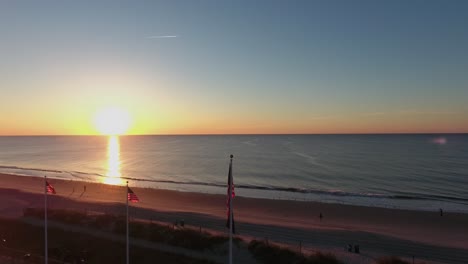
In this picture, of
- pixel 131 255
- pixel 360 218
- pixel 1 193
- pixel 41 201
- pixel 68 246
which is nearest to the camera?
pixel 131 255

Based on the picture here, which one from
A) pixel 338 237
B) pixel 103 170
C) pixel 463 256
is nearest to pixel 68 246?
pixel 338 237

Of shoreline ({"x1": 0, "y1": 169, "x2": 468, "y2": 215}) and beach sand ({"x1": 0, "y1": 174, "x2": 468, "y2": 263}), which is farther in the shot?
shoreline ({"x1": 0, "y1": 169, "x2": 468, "y2": 215})

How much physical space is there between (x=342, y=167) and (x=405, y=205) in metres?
38.3

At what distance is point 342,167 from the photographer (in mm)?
86500

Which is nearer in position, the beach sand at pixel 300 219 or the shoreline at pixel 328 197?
the beach sand at pixel 300 219

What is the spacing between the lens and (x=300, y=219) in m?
41.1

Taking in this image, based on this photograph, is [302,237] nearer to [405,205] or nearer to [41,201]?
[405,205]

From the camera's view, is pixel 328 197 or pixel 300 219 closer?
pixel 300 219

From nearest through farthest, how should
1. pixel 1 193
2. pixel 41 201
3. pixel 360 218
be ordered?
1. pixel 360 218
2. pixel 41 201
3. pixel 1 193

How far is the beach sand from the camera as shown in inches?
1200

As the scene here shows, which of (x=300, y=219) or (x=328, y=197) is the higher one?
(x=328, y=197)

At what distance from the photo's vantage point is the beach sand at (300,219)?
100ft

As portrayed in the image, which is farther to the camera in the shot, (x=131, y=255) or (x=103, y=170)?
(x=103, y=170)

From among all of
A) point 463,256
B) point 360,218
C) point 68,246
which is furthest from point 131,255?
point 360,218
